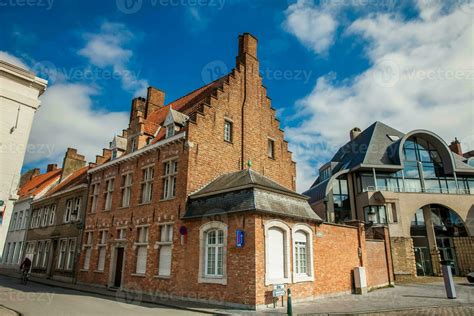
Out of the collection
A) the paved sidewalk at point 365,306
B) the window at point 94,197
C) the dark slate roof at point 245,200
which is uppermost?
the window at point 94,197

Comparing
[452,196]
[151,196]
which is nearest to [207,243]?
[151,196]

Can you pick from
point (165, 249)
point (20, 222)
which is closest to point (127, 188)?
point (165, 249)

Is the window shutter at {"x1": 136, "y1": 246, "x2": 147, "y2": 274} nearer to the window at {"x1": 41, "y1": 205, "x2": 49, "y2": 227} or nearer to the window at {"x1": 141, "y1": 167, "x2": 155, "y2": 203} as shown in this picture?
the window at {"x1": 141, "y1": 167, "x2": 155, "y2": 203}

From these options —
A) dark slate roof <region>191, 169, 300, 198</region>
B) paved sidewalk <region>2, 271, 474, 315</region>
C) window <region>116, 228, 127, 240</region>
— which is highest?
dark slate roof <region>191, 169, 300, 198</region>

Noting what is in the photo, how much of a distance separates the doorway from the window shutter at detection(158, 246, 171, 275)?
159 inches

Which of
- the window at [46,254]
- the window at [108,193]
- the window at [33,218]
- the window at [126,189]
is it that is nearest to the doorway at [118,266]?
the window at [126,189]

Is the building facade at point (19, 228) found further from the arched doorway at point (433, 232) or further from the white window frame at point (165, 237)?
the arched doorway at point (433, 232)

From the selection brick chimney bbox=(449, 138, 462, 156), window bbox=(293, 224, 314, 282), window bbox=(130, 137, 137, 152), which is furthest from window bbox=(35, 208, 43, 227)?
brick chimney bbox=(449, 138, 462, 156)

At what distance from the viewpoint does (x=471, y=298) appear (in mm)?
13852

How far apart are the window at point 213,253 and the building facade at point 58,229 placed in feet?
41.3

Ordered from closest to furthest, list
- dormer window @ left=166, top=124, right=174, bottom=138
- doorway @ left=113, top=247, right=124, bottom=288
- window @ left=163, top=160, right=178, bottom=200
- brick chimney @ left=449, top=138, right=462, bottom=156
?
window @ left=163, top=160, right=178, bottom=200, dormer window @ left=166, top=124, right=174, bottom=138, doorway @ left=113, top=247, right=124, bottom=288, brick chimney @ left=449, top=138, right=462, bottom=156

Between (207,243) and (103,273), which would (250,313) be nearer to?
(207,243)

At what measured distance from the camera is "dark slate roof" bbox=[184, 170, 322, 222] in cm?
1261

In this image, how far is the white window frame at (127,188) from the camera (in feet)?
63.6
